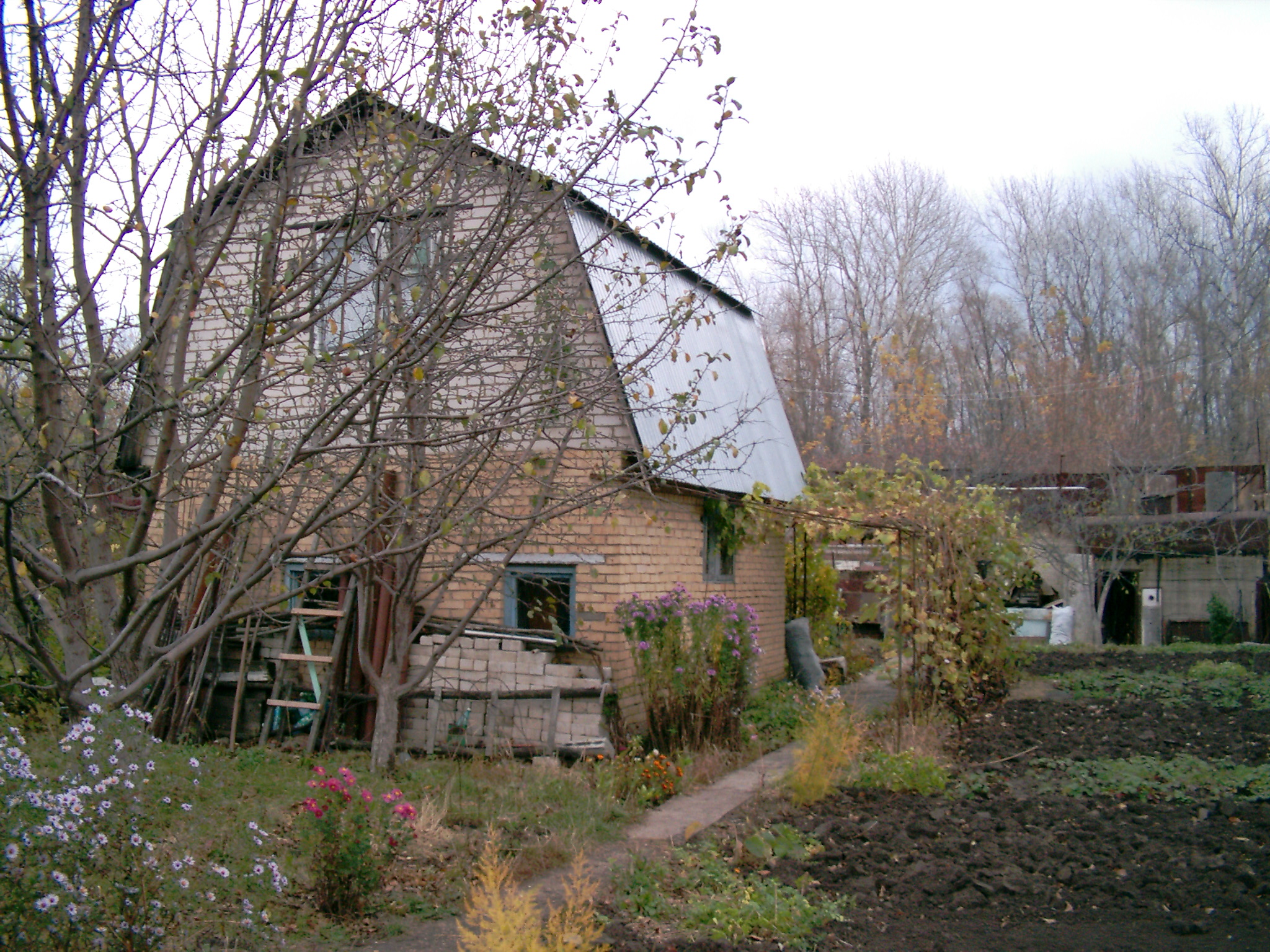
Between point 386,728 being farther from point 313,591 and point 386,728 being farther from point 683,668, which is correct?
point 683,668

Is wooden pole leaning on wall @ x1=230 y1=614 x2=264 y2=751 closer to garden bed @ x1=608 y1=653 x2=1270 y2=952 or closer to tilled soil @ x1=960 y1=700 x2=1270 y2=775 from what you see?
garden bed @ x1=608 y1=653 x2=1270 y2=952

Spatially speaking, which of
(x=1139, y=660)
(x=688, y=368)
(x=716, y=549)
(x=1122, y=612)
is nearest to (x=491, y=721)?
(x=716, y=549)

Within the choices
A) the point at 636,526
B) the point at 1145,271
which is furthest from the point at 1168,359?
the point at 636,526

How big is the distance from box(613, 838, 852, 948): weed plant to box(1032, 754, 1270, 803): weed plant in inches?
108

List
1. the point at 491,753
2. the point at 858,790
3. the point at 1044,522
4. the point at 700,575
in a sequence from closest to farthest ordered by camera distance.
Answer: the point at 858,790, the point at 491,753, the point at 700,575, the point at 1044,522

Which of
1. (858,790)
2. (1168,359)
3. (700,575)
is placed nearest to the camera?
(858,790)

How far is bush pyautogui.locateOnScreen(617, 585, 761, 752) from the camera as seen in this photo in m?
8.84

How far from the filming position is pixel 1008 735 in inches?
364

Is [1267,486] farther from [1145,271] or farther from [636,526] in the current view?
[636,526]

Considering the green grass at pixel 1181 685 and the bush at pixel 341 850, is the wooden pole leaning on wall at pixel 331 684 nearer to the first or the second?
the bush at pixel 341 850

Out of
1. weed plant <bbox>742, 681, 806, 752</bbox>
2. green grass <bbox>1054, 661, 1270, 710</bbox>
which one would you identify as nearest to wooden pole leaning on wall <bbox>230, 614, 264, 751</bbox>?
weed plant <bbox>742, 681, 806, 752</bbox>

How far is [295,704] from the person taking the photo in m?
8.61

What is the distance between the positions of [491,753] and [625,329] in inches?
162

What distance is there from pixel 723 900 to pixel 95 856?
2.93m
